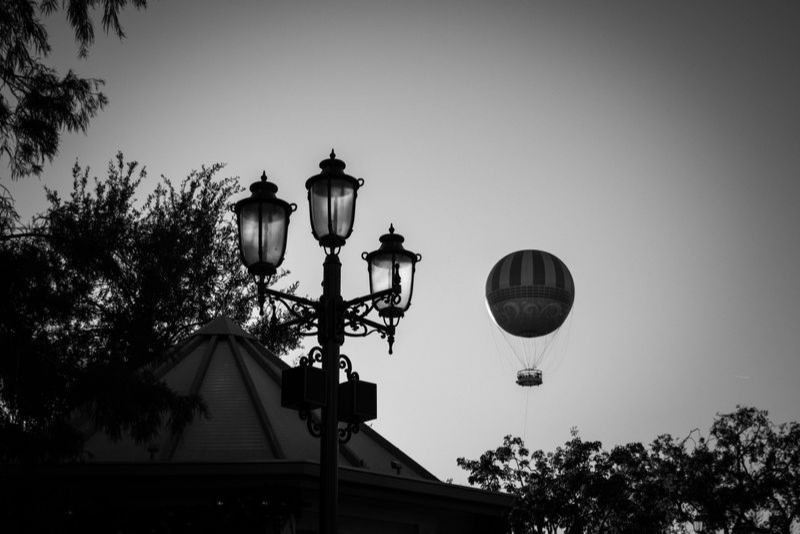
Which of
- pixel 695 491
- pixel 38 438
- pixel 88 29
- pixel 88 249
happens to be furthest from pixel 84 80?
pixel 695 491

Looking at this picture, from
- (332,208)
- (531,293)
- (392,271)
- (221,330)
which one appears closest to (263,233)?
(332,208)

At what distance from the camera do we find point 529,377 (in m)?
46.3

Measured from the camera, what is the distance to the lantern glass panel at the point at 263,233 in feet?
28.0

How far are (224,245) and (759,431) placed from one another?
Result: 32487 mm

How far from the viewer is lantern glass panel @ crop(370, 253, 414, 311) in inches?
363

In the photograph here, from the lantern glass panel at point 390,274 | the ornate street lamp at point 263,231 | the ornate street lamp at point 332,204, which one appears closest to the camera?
the ornate street lamp at point 263,231

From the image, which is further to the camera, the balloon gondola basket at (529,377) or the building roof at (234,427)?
the balloon gondola basket at (529,377)

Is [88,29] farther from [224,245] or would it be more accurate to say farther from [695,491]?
[695,491]

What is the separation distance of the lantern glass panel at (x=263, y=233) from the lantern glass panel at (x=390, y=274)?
3.59 feet

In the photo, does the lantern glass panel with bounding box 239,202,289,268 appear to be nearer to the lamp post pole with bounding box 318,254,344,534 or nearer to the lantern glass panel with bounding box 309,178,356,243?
the lantern glass panel with bounding box 309,178,356,243

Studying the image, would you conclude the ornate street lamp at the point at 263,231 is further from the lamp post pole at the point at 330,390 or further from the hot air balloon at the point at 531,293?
the hot air balloon at the point at 531,293

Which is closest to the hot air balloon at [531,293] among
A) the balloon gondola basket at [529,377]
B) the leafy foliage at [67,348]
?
the balloon gondola basket at [529,377]

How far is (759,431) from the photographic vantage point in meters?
47.4

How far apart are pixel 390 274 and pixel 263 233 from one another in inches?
56.2
